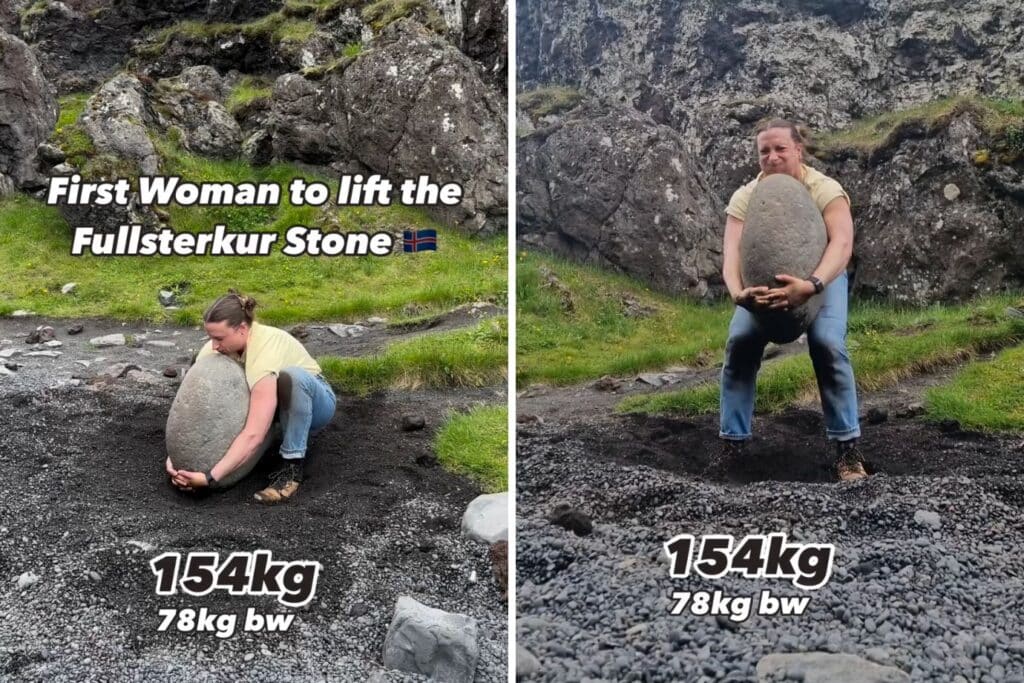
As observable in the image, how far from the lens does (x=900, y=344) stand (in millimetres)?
5105

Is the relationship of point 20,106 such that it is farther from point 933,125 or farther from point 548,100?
point 933,125

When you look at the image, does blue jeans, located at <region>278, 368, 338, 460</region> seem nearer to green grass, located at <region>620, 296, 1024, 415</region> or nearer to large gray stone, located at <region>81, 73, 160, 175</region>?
large gray stone, located at <region>81, 73, 160, 175</region>

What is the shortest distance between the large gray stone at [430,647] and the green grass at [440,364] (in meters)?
1.48

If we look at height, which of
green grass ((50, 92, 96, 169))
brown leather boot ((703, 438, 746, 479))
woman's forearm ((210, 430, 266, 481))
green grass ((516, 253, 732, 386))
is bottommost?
woman's forearm ((210, 430, 266, 481))

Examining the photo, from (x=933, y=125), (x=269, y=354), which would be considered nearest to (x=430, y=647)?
(x=269, y=354)

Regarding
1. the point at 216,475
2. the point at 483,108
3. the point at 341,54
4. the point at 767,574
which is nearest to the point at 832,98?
the point at 483,108

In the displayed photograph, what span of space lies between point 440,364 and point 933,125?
11.5 ft

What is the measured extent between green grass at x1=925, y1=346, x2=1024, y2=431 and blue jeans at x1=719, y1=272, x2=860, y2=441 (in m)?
0.55

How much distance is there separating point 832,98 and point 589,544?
327cm

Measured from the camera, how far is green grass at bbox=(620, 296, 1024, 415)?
5059 millimetres

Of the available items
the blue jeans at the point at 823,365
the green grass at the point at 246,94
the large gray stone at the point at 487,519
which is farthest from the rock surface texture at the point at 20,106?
the blue jeans at the point at 823,365

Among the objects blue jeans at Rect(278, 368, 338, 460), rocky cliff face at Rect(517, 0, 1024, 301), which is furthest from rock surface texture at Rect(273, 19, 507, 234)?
blue jeans at Rect(278, 368, 338, 460)

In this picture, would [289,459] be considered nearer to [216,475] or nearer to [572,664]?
[216,475]

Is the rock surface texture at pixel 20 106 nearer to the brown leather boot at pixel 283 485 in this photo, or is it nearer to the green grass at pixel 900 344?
the brown leather boot at pixel 283 485
